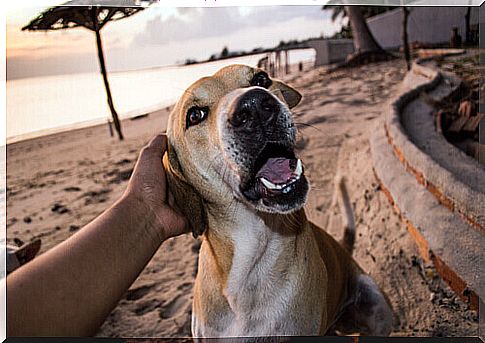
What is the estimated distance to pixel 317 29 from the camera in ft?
7.79

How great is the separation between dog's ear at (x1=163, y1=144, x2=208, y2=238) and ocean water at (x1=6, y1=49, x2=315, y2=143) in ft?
2.80

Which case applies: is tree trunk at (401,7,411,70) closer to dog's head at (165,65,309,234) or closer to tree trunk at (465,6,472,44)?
tree trunk at (465,6,472,44)

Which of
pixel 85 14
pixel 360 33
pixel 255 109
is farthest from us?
pixel 360 33

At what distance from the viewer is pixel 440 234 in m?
1.82


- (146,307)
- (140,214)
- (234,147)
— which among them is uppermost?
(234,147)

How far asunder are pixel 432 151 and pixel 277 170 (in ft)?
3.66

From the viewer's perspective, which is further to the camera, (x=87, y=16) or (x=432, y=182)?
(x=87, y=16)

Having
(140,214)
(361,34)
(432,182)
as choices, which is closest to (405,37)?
(361,34)

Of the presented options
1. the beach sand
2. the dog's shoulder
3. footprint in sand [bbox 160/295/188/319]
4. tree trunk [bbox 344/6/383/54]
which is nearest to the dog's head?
the dog's shoulder

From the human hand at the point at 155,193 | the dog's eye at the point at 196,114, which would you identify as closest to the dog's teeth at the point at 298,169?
the dog's eye at the point at 196,114

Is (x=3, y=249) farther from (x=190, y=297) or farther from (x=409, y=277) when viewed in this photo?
(x=409, y=277)

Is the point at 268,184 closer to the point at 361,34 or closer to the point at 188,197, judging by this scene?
the point at 188,197

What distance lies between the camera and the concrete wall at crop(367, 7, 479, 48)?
7.30 ft

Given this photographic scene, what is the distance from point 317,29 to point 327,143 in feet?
1.98
